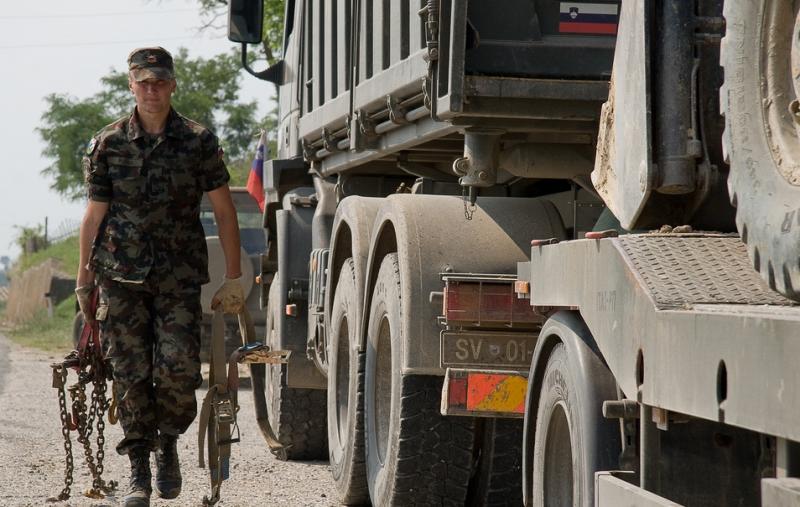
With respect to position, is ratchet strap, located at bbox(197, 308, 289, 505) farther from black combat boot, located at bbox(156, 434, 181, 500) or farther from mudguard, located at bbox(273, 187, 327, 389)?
mudguard, located at bbox(273, 187, 327, 389)

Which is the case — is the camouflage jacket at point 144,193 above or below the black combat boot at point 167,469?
above

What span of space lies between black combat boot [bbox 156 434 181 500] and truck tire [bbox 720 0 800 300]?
3.93 meters

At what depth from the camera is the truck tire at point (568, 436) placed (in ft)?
12.7

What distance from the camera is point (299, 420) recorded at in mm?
9570

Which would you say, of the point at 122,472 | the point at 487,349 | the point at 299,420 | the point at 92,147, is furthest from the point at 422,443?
the point at 299,420

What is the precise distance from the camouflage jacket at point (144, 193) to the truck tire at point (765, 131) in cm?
380

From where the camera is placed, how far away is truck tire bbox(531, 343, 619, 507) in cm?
386

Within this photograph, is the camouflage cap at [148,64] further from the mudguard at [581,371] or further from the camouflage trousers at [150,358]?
the mudguard at [581,371]

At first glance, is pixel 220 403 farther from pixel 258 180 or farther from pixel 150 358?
pixel 258 180

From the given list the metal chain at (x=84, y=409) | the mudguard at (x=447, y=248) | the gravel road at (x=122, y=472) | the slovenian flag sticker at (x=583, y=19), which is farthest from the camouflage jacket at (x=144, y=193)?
the slovenian flag sticker at (x=583, y=19)

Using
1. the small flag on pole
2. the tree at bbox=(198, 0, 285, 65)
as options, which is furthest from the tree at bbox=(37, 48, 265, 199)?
the small flag on pole

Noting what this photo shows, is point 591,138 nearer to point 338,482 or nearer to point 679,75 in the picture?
point 679,75

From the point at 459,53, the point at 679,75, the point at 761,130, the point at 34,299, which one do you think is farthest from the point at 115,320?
the point at 34,299

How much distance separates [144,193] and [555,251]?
108 inches
